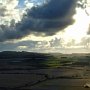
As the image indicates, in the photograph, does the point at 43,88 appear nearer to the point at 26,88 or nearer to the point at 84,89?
the point at 26,88

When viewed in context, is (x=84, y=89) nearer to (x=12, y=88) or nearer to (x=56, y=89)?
(x=56, y=89)

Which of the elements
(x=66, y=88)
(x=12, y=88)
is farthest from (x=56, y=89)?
(x=12, y=88)

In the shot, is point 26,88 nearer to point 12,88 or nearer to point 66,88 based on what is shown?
point 12,88

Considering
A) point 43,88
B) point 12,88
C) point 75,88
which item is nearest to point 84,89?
point 75,88

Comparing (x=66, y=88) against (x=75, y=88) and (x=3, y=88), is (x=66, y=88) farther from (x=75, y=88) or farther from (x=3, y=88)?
(x=3, y=88)

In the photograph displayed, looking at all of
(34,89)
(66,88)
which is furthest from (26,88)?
(66,88)

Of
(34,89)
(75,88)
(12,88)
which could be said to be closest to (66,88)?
(75,88)
